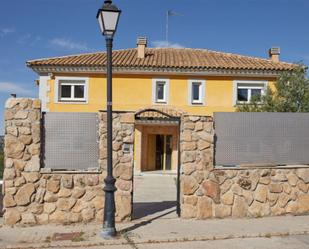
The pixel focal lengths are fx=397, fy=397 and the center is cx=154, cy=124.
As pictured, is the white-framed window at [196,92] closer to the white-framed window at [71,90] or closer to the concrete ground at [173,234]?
the white-framed window at [71,90]

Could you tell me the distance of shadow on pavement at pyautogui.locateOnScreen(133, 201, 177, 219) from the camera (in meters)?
9.23

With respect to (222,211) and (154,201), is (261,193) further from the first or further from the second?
(154,201)

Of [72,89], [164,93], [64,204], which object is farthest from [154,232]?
[72,89]

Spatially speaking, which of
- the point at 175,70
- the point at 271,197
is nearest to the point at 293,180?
the point at 271,197

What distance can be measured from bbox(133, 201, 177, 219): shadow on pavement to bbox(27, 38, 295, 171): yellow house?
1120 centimetres

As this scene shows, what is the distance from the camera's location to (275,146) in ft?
29.9

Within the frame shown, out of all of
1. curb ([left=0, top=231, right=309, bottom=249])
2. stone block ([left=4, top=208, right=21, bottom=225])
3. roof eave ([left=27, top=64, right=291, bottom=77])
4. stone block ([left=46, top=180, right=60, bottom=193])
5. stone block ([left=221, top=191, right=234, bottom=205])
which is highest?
roof eave ([left=27, top=64, right=291, bottom=77])

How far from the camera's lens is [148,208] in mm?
10078

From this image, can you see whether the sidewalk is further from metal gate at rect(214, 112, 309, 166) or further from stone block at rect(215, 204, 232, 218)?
metal gate at rect(214, 112, 309, 166)

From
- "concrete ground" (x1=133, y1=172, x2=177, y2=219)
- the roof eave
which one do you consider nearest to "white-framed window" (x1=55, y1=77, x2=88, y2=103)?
the roof eave

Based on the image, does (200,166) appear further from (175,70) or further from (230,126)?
(175,70)

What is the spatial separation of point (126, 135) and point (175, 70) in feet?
44.5

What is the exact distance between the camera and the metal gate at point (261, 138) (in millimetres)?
8883

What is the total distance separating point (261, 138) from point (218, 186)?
151 cm
